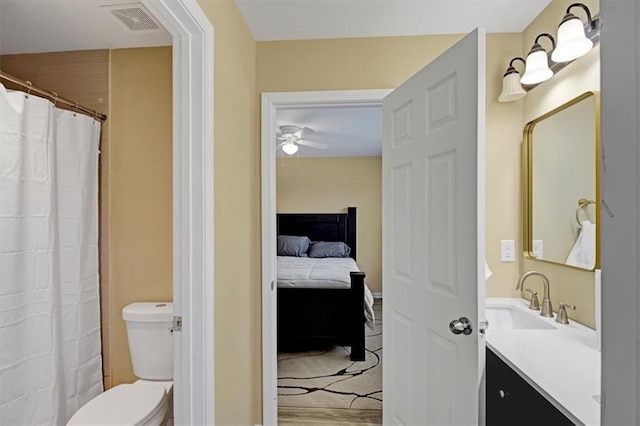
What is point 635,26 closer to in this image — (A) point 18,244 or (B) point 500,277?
(B) point 500,277

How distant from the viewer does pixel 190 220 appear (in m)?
1.35

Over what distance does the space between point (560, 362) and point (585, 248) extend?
549 mm

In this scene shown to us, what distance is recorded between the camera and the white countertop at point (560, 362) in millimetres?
980

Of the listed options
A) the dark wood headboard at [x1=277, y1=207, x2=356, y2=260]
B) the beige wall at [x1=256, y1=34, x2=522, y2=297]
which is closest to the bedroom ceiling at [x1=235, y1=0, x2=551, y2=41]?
the beige wall at [x1=256, y1=34, x2=522, y2=297]

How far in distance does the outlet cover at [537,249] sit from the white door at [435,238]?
2.27ft

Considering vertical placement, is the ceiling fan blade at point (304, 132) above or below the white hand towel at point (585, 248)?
above

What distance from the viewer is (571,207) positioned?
1624 millimetres

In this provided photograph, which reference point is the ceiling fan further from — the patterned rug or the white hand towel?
the white hand towel

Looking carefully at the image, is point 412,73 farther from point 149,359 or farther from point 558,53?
point 149,359

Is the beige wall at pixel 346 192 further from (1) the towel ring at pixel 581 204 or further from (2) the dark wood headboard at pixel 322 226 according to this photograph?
(1) the towel ring at pixel 581 204

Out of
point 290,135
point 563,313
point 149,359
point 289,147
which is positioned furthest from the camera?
point 289,147

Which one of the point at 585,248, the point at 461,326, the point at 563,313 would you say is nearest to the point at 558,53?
the point at 585,248

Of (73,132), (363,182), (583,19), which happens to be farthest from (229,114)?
(363,182)

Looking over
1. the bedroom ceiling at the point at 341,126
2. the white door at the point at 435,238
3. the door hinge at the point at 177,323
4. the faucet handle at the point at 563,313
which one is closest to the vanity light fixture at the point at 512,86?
the white door at the point at 435,238
